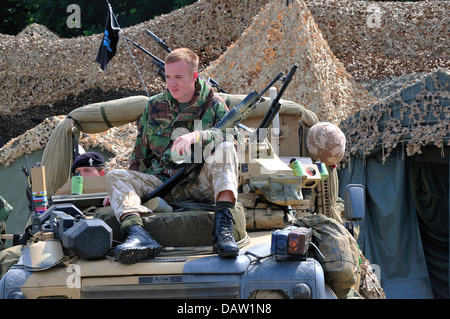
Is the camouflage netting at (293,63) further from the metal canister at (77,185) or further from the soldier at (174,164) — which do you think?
the soldier at (174,164)

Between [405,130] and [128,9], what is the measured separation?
1539cm

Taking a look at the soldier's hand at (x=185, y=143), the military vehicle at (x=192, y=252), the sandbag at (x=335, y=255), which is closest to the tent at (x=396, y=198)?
the military vehicle at (x=192, y=252)

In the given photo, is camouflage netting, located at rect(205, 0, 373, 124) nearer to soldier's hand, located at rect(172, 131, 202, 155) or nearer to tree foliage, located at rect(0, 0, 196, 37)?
soldier's hand, located at rect(172, 131, 202, 155)

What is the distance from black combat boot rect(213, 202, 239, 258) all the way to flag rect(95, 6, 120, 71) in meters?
5.25

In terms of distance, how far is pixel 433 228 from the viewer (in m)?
12.9

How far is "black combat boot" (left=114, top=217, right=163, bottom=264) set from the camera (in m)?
4.68

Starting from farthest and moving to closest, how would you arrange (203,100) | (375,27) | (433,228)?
(375,27) < (433,228) < (203,100)
